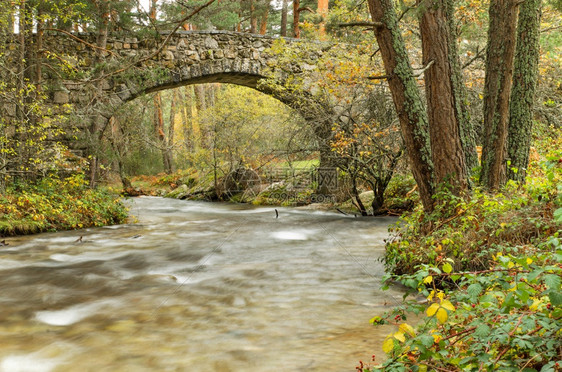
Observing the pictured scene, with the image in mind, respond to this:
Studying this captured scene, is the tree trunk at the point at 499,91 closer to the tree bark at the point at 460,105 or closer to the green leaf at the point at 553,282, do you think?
the tree bark at the point at 460,105

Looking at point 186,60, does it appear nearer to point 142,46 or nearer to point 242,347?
point 142,46

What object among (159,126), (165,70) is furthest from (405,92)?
(159,126)

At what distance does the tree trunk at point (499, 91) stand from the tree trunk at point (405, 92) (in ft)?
2.24

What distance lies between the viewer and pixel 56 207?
8617 millimetres

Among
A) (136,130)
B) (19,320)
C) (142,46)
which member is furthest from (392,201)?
(136,130)

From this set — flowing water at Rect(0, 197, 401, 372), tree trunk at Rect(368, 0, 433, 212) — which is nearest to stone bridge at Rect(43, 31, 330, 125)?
flowing water at Rect(0, 197, 401, 372)

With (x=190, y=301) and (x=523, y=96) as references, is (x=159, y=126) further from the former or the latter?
(x=523, y=96)

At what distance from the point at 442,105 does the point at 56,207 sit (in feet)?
23.9

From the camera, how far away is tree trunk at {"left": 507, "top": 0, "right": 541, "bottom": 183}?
5113 mm

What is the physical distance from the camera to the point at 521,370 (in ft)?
5.88

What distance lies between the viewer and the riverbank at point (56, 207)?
7730 millimetres

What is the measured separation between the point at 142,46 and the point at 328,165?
552 cm

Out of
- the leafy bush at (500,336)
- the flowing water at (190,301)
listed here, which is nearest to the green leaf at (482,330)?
the leafy bush at (500,336)

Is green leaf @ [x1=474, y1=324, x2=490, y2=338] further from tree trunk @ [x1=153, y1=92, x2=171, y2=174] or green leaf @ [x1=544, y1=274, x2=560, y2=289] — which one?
tree trunk @ [x1=153, y1=92, x2=171, y2=174]
